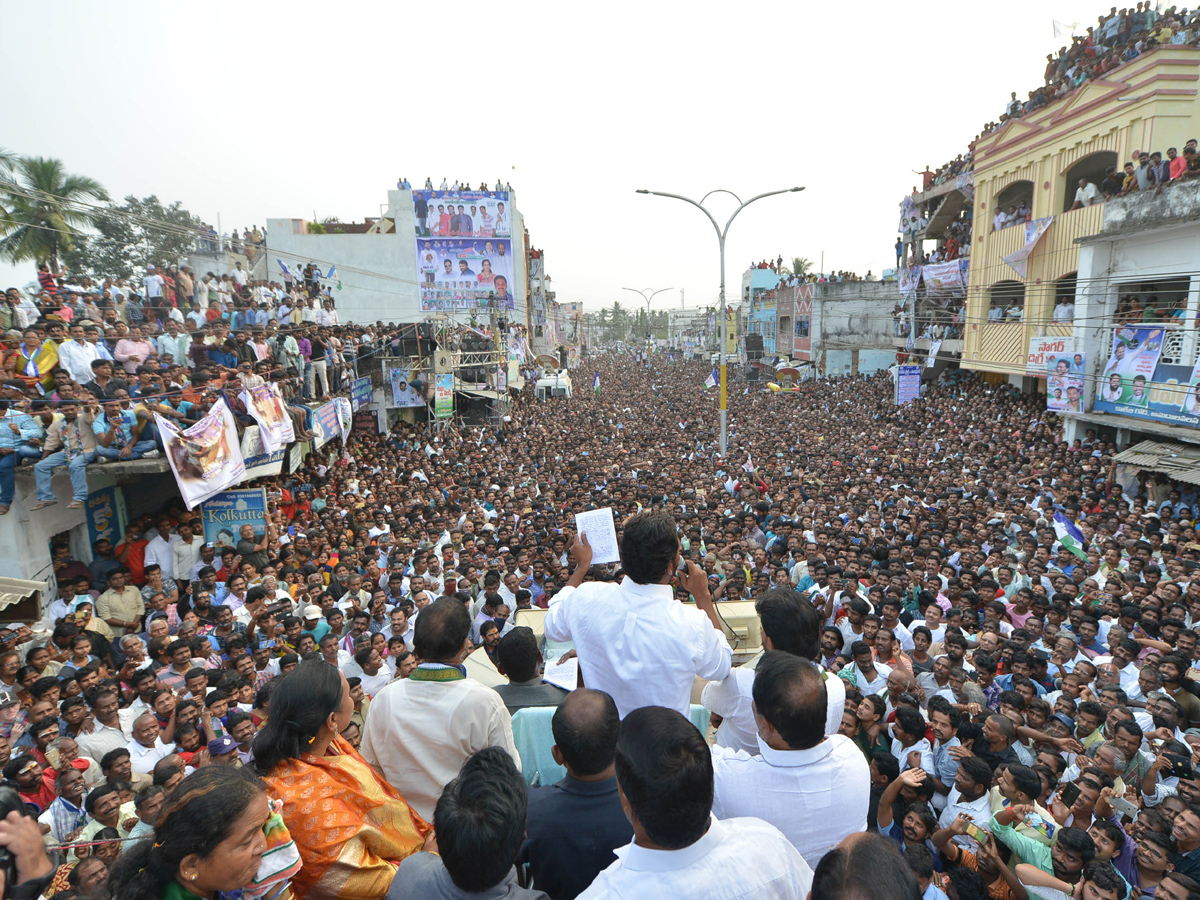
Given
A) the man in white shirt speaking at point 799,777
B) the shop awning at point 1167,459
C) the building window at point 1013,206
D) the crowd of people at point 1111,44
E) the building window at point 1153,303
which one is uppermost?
the crowd of people at point 1111,44

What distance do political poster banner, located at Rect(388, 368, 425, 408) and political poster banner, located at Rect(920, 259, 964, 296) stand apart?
17950mm

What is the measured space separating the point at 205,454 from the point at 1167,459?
14.4 metres

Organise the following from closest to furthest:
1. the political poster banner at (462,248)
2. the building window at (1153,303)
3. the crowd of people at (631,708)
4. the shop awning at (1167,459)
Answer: the crowd of people at (631,708)
the shop awning at (1167,459)
the building window at (1153,303)
the political poster banner at (462,248)

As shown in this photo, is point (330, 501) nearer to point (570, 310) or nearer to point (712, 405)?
point (712, 405)

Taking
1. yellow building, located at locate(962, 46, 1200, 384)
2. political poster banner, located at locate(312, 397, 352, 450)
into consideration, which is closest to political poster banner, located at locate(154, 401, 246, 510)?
political poster banner, located at locate(312, 397, 352, 450)

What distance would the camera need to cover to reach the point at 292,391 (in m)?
12.1

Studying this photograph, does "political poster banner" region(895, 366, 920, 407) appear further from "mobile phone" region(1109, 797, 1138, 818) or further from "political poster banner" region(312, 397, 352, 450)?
"mobile phone" region(1109, 797, 1138, 818)

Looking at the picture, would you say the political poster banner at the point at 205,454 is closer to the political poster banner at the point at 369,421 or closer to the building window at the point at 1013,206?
the political poster banner at the point at 369,421

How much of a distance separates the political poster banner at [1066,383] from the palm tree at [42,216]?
23397 mm

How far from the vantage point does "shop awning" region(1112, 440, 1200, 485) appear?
35.2 ft

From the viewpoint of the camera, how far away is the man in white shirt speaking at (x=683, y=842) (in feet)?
5.47

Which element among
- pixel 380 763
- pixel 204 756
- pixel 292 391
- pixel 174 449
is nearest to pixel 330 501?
pixel 292 391

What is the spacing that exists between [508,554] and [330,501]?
5.11 meters

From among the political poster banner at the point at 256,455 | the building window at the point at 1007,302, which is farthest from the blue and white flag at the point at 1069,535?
the building window at the point at 1007,302
